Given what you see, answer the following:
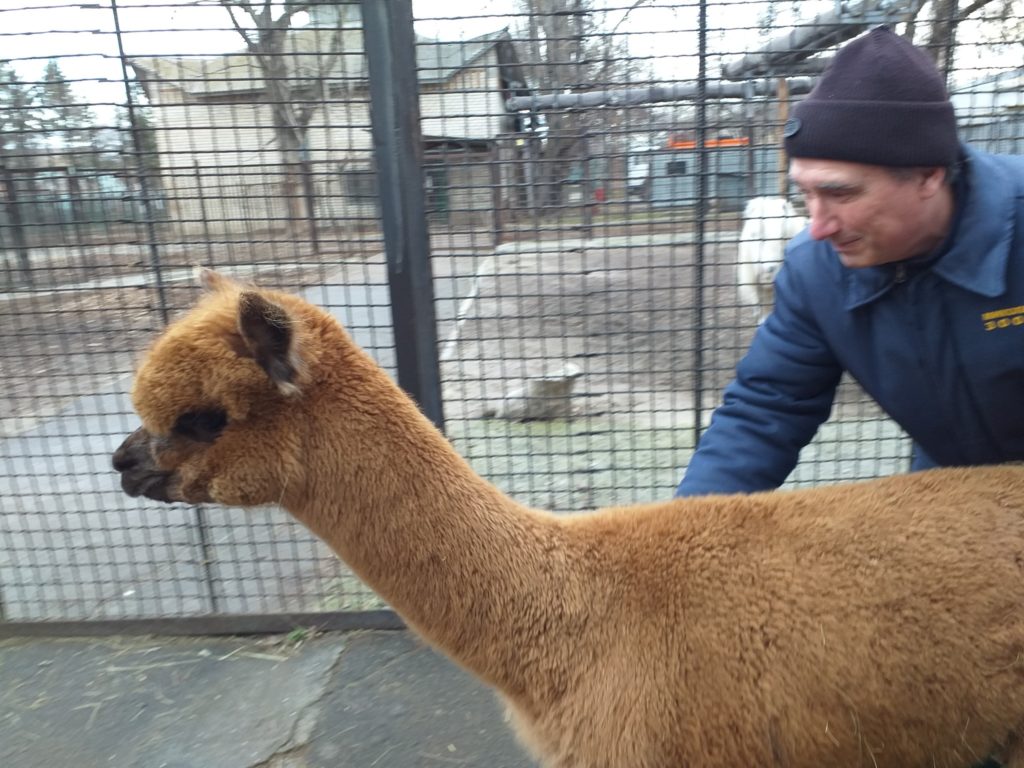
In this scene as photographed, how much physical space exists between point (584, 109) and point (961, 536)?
97.5 inches

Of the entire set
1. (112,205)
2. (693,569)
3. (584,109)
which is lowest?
(693,569)

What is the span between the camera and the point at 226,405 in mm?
1720

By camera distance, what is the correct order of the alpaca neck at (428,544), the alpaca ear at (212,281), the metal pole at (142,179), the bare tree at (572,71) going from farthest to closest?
the bare tree at (572,71) < the metal pole at (142,179) < the alpaca ear at (212,281) < the alpaca neck at (428,544)

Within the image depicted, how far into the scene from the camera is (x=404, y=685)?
3.45m

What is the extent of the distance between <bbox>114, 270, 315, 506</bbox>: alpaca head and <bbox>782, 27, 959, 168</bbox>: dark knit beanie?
128 centimetres

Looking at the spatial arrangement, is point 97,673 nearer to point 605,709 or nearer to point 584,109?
point 605,709

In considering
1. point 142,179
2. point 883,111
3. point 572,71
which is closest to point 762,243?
point 572,71

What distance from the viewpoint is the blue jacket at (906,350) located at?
1.76 m

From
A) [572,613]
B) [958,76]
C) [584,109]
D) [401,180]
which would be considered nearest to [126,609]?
[401,180]

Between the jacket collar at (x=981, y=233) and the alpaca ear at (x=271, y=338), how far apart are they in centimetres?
156

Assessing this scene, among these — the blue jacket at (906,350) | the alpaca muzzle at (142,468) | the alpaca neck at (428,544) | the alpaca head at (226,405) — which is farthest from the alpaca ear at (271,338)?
the blue jacket at (906,350)

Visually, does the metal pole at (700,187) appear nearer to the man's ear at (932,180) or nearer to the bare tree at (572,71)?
the bare tree at (572,71)

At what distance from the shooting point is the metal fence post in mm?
3016

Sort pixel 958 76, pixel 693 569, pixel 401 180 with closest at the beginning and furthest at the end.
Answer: pixel 693 569 < pixel 401 180 < pixel 958 76
